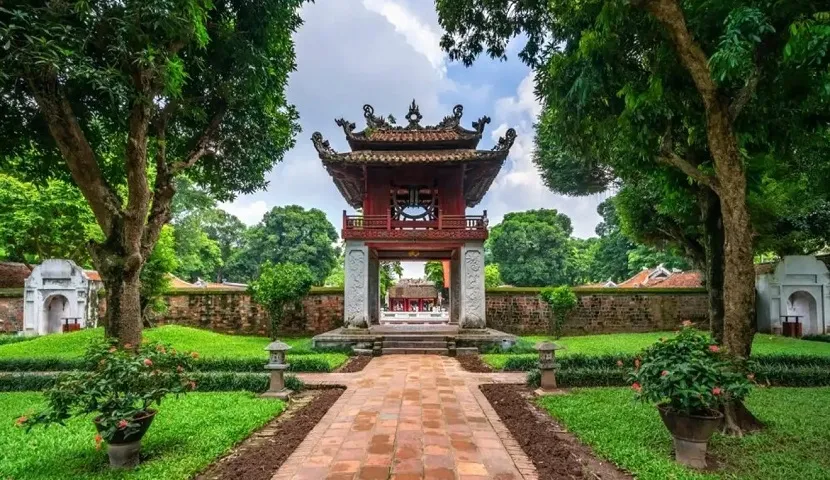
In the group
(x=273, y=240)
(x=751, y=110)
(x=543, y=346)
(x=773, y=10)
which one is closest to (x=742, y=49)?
(x=773, y=10)

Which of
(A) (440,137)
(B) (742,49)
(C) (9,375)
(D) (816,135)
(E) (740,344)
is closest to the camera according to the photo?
(B) (742,49)

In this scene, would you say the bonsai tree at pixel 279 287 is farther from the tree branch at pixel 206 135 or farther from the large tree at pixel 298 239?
the large tree at pixel 298 239

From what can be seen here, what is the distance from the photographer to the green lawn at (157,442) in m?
3.75

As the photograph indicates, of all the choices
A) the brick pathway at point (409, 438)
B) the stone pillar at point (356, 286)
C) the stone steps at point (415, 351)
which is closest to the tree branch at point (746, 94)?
the brick pathway at point (409, 438)

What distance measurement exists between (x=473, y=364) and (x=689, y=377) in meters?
6.11

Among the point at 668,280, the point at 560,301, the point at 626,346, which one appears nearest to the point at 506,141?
the point at 560,301

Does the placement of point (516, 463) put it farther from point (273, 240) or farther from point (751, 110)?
point (273, 240)

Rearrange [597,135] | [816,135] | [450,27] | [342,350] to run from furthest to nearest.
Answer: [342,350] → [450,27] → [597,135] → [816,135]

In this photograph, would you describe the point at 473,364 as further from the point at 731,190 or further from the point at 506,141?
the point at 731,190

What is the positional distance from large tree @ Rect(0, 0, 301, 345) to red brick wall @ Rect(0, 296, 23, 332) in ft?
38.8

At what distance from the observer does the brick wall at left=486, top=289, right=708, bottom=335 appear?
16.2 m

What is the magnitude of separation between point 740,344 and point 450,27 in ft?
20.2

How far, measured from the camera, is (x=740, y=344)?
4539 millimetres

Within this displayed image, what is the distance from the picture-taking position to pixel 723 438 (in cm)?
438
